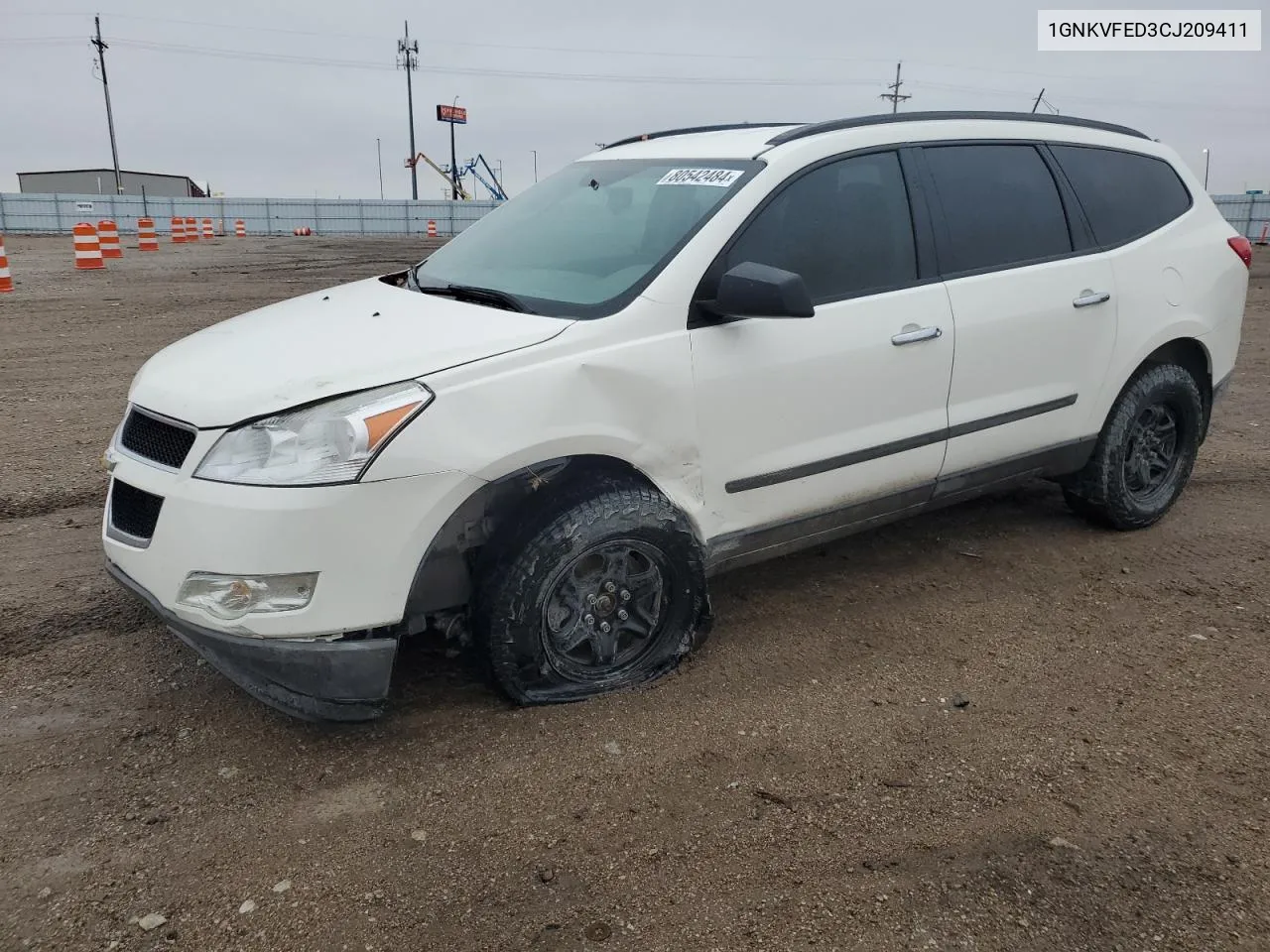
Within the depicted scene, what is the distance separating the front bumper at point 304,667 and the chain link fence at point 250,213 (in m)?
40.4

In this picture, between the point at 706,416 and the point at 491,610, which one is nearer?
the point at 491,610

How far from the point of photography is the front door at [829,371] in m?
3.31

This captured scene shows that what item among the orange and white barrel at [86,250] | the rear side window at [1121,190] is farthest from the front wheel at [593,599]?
the orange and white barrel at [86,250]

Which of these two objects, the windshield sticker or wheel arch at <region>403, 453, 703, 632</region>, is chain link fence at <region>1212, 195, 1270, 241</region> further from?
wheel arch at <region>403, 453, 703, 632</region>

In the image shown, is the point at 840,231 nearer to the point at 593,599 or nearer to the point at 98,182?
the point at 593,599

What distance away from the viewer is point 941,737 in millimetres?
A: 3086

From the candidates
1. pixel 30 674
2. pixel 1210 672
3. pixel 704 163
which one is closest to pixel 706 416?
pixel 704 163

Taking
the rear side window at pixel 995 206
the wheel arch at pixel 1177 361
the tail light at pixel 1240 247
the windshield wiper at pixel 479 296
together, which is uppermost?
the rear side window at pixel 995 206

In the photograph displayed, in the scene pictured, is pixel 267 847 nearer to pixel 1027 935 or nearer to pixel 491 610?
pixel 491 610

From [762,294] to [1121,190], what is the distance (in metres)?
2.50

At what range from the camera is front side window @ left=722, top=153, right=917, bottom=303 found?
11.3ft

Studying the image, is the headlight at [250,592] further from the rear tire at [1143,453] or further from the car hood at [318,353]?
the rear tire at [1143,453]

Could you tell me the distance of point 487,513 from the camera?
3.10 meters

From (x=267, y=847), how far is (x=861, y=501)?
233cm
